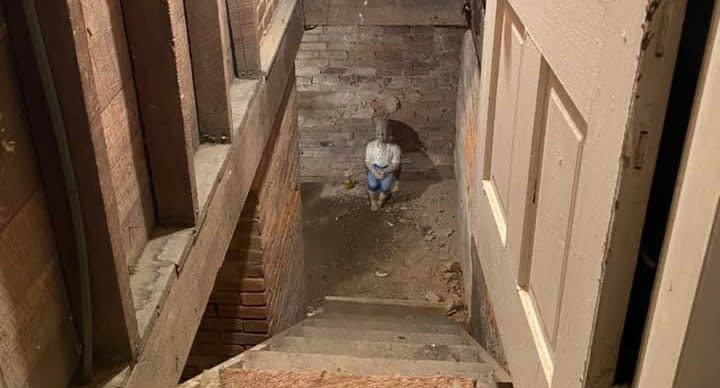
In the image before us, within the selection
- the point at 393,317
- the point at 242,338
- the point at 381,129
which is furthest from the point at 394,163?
the point at 242,338

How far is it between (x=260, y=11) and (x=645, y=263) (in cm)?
266

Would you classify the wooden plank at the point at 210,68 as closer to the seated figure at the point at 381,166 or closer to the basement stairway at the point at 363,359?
the basement stairway at the point at 363,359

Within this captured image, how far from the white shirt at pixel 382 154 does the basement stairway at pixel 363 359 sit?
7.61 feet

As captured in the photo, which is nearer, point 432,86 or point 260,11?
point 260,11

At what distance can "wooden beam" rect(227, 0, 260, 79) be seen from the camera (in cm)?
275

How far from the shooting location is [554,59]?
1.25 m

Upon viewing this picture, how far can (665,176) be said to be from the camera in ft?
3.06

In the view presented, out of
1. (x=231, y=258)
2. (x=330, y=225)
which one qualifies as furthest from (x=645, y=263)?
(x=330, y=225)

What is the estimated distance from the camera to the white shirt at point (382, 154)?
700cm

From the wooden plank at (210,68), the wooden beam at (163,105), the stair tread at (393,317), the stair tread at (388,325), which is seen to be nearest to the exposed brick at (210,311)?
the stair tread at (388,325)

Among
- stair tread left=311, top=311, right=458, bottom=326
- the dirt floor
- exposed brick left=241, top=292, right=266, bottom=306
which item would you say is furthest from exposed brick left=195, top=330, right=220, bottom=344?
the dirt floor

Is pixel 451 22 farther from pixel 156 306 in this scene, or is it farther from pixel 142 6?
pixel 156 306

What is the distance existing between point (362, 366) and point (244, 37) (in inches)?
55.0

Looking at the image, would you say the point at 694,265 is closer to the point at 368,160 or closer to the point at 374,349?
the point at 374,349
